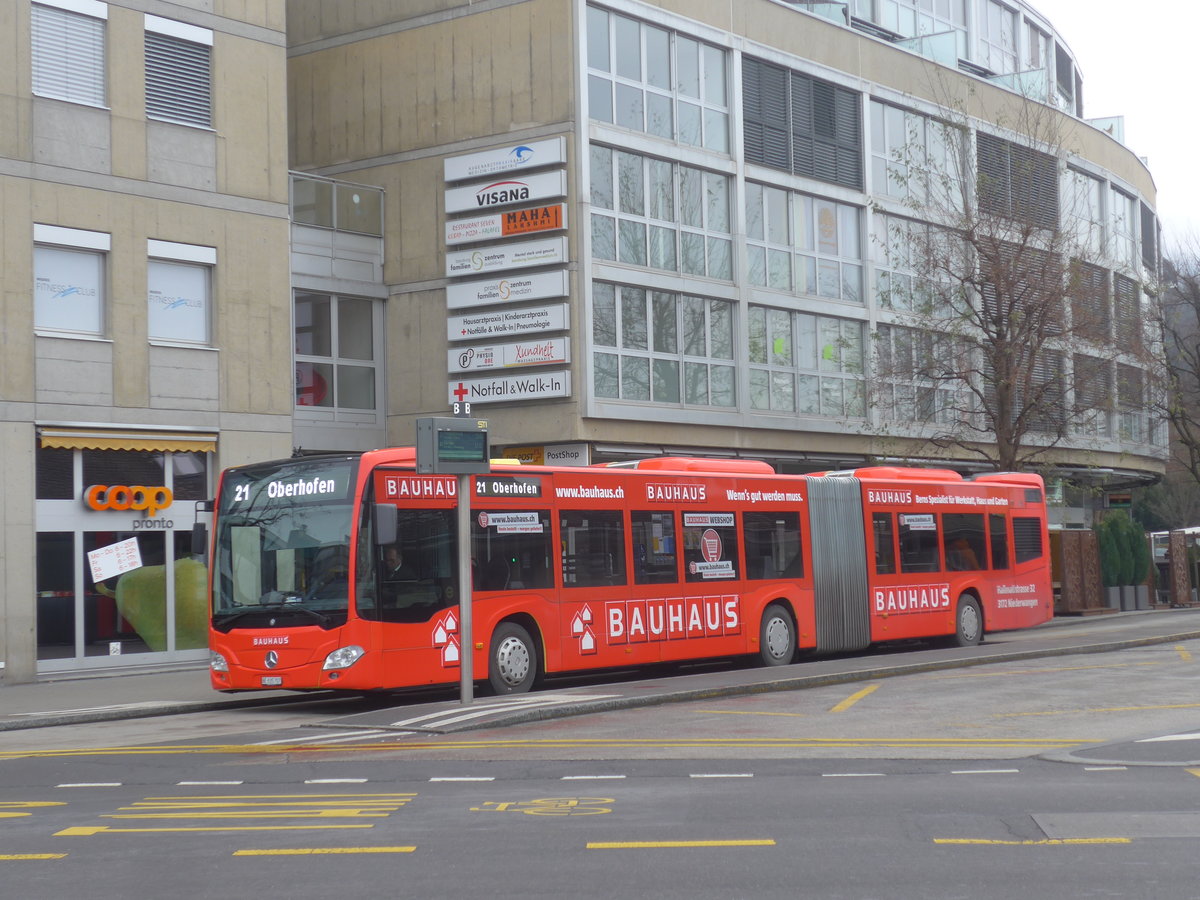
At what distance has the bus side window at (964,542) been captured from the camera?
85.2ft

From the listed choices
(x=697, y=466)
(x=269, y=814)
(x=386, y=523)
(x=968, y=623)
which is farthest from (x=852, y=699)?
(x=968, y=623)

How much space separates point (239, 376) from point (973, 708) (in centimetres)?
1432

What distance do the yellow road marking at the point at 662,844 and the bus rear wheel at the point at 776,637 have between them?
539 inches

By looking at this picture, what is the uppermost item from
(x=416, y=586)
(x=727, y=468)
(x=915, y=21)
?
(x=915, y=21)

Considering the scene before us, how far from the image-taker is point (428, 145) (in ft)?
105

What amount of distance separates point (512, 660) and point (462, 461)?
329 cm

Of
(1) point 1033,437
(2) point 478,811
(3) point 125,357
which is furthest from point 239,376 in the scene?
(1) point 1033,437

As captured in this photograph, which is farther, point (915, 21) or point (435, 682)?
point (915, 21)

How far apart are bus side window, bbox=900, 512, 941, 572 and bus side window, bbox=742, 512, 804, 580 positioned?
111 inches

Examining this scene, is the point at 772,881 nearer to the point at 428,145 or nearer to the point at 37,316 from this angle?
the point at 37,316

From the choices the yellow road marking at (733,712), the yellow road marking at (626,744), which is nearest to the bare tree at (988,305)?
the yellow road marking at (733,712)

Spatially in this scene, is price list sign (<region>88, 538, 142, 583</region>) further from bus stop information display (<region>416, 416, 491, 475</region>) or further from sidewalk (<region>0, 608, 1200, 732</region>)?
bus stop information display (<region>416, 416, 491, 475</region>)

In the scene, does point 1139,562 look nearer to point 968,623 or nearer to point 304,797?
point 968,623

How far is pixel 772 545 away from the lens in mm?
22344
